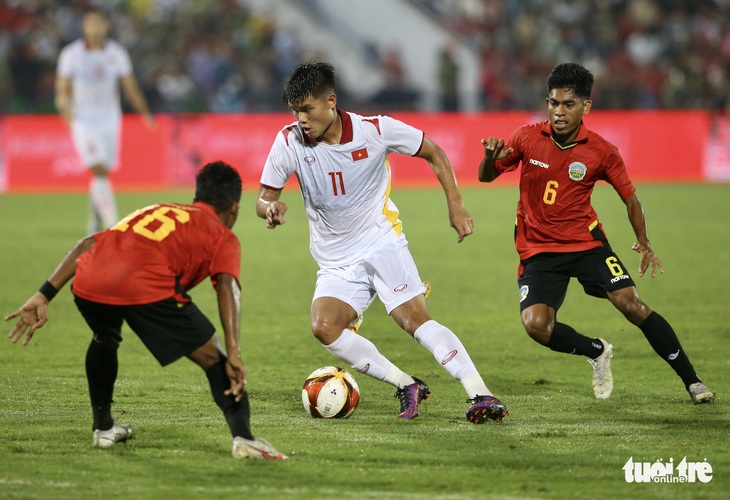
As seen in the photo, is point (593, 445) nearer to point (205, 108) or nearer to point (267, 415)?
point (267, 415)

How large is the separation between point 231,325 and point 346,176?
1847 millimetres

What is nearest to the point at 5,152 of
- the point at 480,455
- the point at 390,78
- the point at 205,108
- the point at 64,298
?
the point at 205,108

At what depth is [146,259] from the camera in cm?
518

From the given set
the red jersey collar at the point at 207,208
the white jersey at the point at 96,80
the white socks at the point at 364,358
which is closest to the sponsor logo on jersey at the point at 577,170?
the white socks at the point at 364,358

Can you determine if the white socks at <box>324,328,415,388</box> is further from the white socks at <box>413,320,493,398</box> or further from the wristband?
the wristband

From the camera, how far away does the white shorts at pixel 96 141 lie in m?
14.9

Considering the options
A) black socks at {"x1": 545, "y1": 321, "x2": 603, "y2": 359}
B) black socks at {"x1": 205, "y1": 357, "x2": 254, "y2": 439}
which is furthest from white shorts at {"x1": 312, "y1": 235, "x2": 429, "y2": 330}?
black socks at {"x1": 205, "y1": 357, "x2": 254, "y2": 439}

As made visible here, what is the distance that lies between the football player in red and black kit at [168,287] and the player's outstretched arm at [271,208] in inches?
23.8

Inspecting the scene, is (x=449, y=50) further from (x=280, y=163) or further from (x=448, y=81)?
(x=280, y=163)

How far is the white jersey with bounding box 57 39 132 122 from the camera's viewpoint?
14953mm

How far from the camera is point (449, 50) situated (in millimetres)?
26500

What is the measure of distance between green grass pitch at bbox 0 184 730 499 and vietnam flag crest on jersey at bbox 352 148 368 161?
1.52 meters

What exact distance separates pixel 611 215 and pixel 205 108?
9.33 m

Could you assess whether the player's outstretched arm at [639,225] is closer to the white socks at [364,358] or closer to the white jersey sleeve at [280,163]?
the white socks at [364,358]
